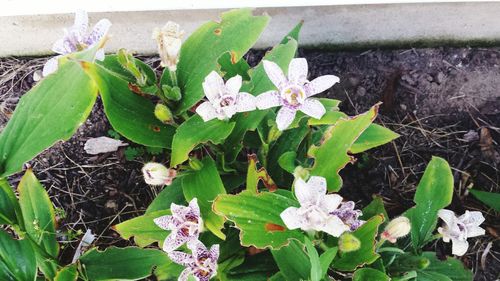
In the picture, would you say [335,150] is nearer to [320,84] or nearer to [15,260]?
[320,84]

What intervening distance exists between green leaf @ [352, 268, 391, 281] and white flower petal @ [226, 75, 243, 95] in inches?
16.0

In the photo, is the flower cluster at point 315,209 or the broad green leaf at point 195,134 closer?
the flower cluster at point 315,209

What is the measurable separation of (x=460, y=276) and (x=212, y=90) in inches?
27.6

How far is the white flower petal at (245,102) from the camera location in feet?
3.55

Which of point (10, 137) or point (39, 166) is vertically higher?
point (10, 137)

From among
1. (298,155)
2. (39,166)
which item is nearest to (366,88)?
→ (298,155)

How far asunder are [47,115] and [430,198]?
789 millimetres

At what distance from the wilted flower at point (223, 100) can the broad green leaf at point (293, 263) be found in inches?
10.8

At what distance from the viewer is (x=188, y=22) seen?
152cm

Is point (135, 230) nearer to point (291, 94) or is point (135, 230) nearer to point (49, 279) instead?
point (49, 279)

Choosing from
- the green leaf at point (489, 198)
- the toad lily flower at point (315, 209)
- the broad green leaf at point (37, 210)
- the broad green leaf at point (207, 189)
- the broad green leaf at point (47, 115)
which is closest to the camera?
the toad lily flower at point (315, 209)

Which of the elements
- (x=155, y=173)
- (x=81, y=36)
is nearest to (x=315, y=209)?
(x=155, y=173)

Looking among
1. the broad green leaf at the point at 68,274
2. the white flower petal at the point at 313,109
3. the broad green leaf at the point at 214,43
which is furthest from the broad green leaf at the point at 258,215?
the broad green leaf at the point at 68,274

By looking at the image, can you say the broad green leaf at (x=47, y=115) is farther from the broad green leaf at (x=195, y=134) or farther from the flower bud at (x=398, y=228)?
the flower bud at (x=398, y=228)
